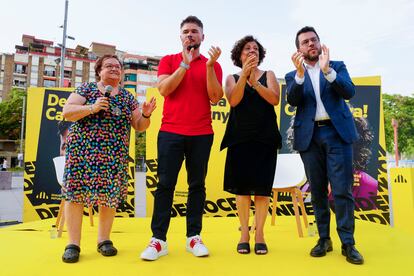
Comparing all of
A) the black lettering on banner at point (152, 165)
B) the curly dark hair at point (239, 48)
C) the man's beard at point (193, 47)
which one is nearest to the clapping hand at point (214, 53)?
the man's beard at point (193, 47)

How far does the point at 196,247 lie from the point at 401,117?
28.9m

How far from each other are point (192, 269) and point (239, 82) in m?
1.28

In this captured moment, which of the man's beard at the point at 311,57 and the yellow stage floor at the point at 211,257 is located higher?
the man's beard at the point at 311,57

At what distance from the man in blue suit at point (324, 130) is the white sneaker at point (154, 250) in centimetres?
107

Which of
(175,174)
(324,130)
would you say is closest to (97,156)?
(175,174)

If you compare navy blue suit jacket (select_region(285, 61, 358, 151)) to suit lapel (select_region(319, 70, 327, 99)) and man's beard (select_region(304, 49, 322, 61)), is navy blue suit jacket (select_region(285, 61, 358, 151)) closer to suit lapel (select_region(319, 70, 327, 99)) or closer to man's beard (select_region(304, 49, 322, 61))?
suit lapel (select_region(319, 70, 327, 99))

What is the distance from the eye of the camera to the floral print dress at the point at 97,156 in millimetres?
2156

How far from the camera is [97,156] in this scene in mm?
2180

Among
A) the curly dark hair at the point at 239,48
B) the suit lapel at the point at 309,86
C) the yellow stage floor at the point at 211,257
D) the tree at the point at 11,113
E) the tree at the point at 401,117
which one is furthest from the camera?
the tree at the point at 11,113

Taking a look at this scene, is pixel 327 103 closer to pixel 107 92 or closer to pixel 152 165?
pixel 107 92

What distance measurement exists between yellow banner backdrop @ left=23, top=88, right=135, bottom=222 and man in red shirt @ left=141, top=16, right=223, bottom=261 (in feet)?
8.62

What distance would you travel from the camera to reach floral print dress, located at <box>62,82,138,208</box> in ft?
7.07

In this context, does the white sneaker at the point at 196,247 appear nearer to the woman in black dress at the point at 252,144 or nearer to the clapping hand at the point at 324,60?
the woman in black dress at the point at 252,144

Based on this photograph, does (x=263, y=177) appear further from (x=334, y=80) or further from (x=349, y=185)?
(x=334, y=80)
